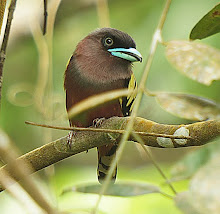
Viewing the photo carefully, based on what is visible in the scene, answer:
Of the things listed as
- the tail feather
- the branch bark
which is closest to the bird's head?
the tail feather

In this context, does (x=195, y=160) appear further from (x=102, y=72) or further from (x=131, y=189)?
(x=102, y=72)

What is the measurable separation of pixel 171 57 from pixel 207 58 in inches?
3.5

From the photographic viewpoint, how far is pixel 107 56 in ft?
9.58

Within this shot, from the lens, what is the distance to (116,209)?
130 inches

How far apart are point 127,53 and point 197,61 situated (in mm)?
1899

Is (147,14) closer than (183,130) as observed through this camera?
No

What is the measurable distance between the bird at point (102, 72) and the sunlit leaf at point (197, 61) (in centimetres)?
167

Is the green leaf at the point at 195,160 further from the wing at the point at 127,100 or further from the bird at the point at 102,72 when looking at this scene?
the wing at the point at 127,100

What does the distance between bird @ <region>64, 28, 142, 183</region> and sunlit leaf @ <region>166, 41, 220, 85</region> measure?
1666mm

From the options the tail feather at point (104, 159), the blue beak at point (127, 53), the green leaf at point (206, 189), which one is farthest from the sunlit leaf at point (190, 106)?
the tail feather at point (104, 159)

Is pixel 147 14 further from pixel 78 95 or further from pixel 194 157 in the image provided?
pixel 194 157

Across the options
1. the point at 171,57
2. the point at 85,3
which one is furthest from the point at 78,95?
the point at 171,57

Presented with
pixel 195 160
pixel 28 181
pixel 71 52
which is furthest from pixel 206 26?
pixel 71 52

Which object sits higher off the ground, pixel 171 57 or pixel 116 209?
pixel 171 57
